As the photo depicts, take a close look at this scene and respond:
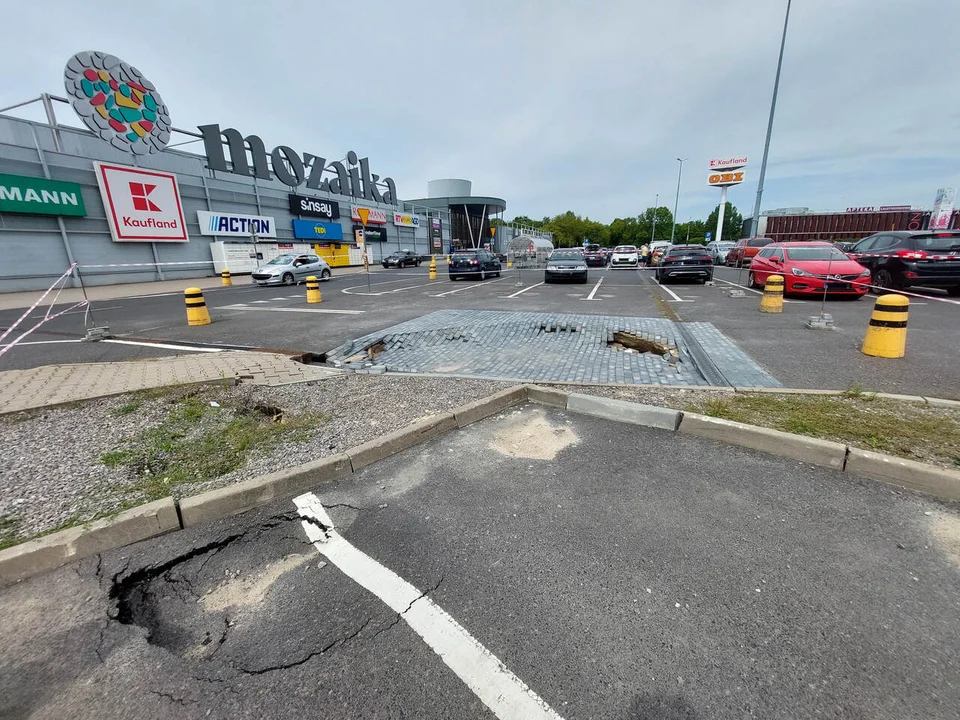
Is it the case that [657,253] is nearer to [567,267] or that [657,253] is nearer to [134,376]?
[567,267]

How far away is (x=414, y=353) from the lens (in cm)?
725

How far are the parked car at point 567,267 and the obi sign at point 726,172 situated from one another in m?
71.5

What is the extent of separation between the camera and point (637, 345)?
24.2ft

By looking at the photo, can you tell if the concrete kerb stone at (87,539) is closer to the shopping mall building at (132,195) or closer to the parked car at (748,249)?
the shopping mall building at (132,195)

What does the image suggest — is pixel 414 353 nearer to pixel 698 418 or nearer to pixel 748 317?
pixel 698 418

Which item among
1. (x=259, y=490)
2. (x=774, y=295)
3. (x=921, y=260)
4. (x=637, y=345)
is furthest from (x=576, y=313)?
(x=921, y=260)

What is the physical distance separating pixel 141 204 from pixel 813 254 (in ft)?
102

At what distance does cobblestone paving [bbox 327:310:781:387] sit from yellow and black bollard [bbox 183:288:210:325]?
4914mm

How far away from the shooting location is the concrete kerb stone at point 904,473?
3.01 metres

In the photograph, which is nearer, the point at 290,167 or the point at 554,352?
the point at 554,352

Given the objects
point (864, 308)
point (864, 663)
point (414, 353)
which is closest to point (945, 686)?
point (864, 663)

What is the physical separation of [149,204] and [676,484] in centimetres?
2986

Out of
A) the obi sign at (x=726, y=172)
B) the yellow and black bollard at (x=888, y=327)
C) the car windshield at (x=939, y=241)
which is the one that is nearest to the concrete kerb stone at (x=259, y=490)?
the yellow and black bollard at (x=888, y=327)

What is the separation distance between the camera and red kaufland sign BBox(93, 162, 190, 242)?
21.4 metres
